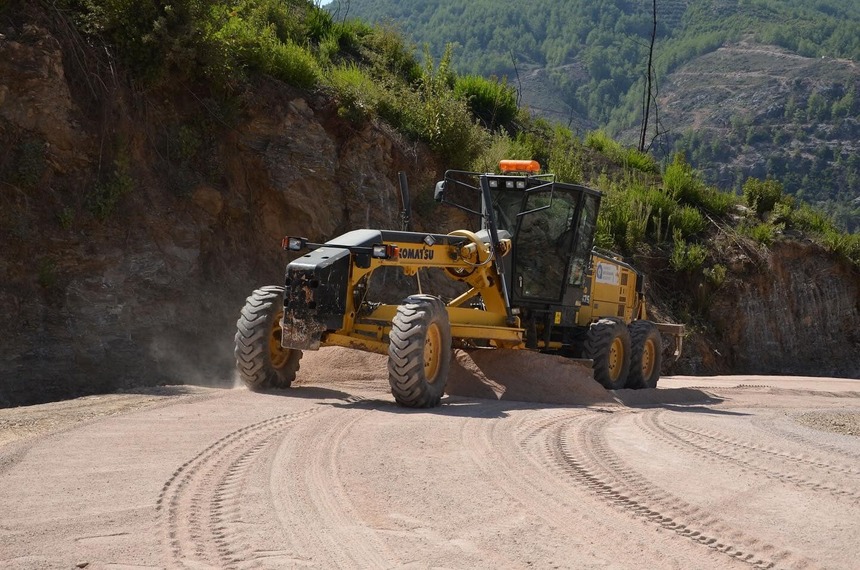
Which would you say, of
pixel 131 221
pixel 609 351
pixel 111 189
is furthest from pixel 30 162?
pixel 609 351

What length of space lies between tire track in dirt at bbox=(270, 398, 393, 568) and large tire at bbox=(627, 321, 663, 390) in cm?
699

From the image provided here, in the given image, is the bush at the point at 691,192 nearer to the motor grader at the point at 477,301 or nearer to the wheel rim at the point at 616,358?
the motor grader at the point at 477,301

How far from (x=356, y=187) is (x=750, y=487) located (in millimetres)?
11919

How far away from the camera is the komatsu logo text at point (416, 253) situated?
35.9 ft

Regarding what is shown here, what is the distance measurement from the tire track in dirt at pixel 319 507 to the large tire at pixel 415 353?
163 cm

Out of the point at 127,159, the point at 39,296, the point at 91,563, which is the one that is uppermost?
the point at 127,159

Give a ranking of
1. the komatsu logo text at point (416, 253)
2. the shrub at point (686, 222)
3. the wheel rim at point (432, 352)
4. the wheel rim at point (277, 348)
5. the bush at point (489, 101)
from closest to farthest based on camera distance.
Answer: the wheel rim at point (432, 352) < the wheel rim at point (277, 348) < the komatsu logo text at point (416, 253) < the bush at point (489, 101) < the shrub at point (686, 222)

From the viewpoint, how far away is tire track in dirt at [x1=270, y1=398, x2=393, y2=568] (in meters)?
4.85

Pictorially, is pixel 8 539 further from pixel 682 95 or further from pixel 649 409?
pixel 682 95

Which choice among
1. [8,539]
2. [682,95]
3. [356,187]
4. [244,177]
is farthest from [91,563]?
[682,95]

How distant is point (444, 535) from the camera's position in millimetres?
5223

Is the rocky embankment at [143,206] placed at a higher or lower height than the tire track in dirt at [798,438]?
higher

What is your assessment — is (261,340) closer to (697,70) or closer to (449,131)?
(449,131)

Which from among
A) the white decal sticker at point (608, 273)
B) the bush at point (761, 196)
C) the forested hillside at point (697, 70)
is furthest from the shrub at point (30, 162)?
the forested hillside at point (697, 70)
